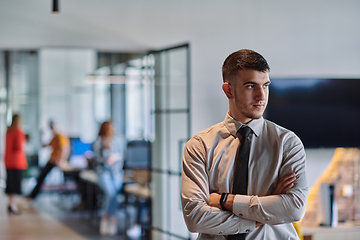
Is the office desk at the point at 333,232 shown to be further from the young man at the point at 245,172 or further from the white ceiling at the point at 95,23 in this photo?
the white ceiling at the point at 95,23

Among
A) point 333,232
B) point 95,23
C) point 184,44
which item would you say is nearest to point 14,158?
point 95,23

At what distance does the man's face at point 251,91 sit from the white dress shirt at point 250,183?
0.12m

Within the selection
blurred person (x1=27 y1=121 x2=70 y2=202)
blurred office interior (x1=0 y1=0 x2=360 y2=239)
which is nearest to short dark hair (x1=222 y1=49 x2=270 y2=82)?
blurred office interior (x1=0 y1=0 x2=360 y2=239)

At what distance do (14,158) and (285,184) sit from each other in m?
6.77

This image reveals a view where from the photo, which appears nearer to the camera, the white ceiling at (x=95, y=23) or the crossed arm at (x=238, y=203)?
the crossed arm at (x=238, y=203)

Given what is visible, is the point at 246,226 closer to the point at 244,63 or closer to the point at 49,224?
the point at 244,63

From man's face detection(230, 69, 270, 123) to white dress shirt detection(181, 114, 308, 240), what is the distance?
0.39ft

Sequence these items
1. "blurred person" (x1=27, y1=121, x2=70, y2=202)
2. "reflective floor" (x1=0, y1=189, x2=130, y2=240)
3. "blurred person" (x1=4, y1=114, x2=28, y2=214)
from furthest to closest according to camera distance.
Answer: "blurred person" (x1=27, y1=121, x2=70, y2=202)
"blurred person" (x1=4, y1=114, x2=28, y2=214)
"reflective floor" (x1=0, y1=189, x2=130, y2=240)

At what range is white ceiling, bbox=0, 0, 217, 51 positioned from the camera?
14.5 ft

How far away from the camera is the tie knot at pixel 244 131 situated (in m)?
1.75

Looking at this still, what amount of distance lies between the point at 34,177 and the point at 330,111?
8.11m

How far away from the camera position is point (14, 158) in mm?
7484

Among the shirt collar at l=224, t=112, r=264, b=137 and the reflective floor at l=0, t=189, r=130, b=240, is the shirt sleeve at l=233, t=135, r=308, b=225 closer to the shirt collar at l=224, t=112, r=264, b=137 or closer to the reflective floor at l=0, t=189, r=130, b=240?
the shirt collar at l=224, t=112, r=264, b=137

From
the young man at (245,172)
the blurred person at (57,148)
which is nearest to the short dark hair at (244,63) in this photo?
the young man at (245,172)
